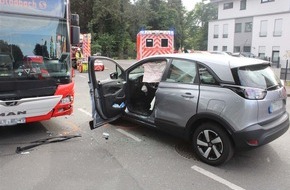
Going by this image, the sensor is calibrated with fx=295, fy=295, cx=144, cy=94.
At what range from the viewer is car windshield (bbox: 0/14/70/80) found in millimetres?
5270

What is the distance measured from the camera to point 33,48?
556 centimetres

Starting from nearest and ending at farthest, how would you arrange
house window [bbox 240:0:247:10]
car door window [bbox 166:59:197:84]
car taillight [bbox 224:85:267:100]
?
1. car taillight [bbox 224:85:267:100]
2. car door window [bbox 166:59:197:84]
3. house window [bbox 240:0:247:10]

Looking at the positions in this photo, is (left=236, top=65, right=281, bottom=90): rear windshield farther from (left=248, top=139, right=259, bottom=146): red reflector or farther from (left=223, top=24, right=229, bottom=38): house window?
(left=223, top=24, right=229, bottom=38): house window

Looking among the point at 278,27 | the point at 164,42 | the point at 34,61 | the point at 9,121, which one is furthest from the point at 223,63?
the point at 278,27

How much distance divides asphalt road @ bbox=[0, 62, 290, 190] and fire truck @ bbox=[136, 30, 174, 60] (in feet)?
35.9

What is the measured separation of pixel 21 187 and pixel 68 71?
271cm

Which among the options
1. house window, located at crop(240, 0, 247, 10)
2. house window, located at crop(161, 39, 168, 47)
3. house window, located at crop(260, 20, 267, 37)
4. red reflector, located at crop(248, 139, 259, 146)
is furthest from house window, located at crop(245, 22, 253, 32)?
red reflector, located at crop(248, 139, 259, 146)

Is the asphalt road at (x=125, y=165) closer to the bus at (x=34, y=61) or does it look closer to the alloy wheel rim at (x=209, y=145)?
the alloy wheel rim at (x=209, y=145)

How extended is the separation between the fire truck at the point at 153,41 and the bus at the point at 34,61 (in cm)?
1071

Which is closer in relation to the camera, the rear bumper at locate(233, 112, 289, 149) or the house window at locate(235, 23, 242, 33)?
the rear bumper at locate(233, 112, 289, 149)

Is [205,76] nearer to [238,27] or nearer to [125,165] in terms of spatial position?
[125,165]

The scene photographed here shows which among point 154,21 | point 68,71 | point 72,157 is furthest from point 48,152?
point 154,21

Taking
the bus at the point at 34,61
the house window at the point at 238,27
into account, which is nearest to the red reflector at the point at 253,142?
the bus at the point at 34,61

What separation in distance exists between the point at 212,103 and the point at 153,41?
41.2ft
